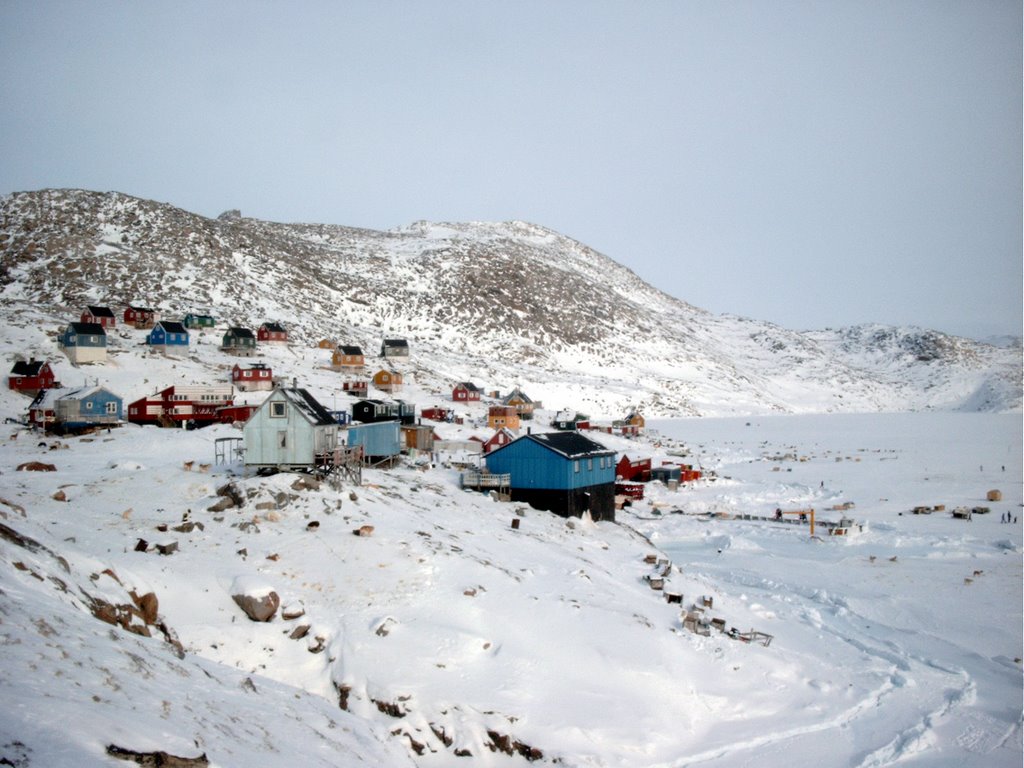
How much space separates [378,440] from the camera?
39.7m

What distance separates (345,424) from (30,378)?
29.5m

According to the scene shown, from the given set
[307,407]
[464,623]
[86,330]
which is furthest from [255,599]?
[86,330]

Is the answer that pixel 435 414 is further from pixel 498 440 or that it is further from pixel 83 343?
pixel 83 343

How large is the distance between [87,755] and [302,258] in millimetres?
148979

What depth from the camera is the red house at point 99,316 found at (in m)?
77.9

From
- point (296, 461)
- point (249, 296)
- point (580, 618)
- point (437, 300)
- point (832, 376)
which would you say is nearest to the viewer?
point (580, 618)

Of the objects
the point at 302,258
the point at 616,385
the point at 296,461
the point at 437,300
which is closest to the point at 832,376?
the point at 616,385

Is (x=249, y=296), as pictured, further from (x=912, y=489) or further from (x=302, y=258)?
(x=912, y=489)

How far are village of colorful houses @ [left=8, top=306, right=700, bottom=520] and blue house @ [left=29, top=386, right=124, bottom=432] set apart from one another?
65 millimetres

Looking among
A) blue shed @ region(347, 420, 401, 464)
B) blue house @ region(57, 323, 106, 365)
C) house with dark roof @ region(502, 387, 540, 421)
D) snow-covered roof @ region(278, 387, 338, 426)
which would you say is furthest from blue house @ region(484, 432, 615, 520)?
blue house @ region(57, 323, 106, 365)

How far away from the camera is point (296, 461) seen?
2845 cm

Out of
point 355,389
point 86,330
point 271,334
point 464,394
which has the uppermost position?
point 271,334

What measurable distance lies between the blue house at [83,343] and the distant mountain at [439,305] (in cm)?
2231

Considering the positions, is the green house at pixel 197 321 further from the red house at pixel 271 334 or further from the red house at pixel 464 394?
the red house at pixel 464 394
